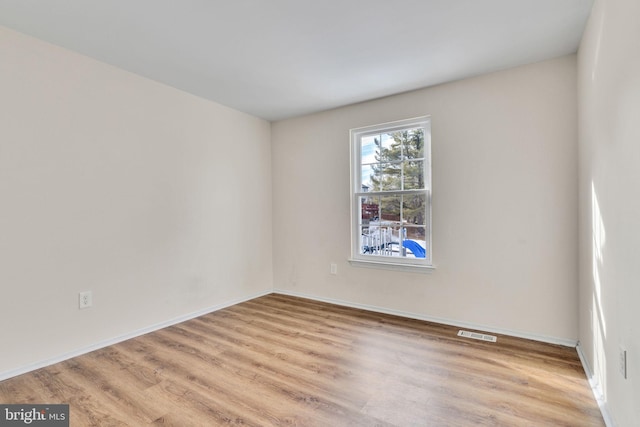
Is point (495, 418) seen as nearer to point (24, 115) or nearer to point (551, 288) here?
point (551, 288)

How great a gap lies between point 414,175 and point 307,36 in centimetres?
174

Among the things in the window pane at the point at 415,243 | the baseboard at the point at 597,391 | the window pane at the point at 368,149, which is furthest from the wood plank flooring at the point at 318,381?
the window pane at the point at 368,149

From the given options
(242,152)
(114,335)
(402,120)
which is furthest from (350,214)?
(114,335)

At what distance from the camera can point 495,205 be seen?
278 cm

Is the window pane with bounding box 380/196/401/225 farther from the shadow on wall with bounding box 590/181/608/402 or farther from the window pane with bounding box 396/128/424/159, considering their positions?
the shadow on wall with bounding box 590/181/608/402

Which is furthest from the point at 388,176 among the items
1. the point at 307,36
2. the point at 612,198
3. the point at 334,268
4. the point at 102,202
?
the point at 102,202

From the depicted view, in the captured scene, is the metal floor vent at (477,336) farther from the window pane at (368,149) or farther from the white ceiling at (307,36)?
the white ceiling at (307,36)

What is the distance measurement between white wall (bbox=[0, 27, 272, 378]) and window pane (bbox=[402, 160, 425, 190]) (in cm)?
200

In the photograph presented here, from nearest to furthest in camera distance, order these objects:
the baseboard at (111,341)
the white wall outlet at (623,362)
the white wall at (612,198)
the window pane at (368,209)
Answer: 1. the white wall at (612,198)
2. the white wall outlet at (623,362)
3. the baseboard at (111,341)
4. the window pane at (368,209)

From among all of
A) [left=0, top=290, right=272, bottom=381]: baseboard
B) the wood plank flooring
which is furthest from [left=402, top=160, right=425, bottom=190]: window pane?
[left=0, top=290, right=272, bottom=381]: baseboard

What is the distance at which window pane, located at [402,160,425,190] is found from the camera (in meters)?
3.24

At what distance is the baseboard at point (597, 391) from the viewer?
160 centimetres

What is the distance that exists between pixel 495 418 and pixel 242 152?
3.47 m

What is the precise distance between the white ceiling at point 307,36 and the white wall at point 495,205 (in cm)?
25
